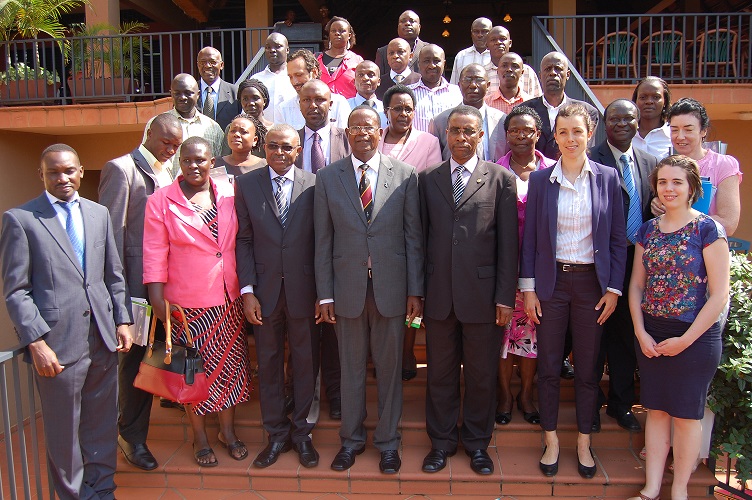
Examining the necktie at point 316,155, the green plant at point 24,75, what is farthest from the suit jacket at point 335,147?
the green plant at point 24,75

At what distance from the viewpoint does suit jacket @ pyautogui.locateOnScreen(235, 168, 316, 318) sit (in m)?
3.79

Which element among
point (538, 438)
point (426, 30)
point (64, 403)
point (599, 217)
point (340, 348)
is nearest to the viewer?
point (64, 403)

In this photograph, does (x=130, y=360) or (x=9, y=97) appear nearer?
(x=130, y=360)

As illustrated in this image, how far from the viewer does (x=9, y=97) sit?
8.57m

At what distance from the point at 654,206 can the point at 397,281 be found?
169 centimetres

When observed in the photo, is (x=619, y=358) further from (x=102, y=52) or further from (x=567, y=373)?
(x=102, y=52)

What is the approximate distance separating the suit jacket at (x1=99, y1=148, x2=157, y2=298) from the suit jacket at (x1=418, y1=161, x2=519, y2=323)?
1908 millimetres

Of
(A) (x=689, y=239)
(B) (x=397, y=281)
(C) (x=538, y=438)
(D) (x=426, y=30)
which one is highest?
(D) (x=426, y=30)

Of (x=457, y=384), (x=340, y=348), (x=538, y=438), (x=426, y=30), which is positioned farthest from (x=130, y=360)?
(x=426, y=30)

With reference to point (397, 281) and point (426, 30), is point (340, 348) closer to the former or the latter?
point (397, 281)

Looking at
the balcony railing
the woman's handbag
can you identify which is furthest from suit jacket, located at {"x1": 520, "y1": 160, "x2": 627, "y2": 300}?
the balcony railing

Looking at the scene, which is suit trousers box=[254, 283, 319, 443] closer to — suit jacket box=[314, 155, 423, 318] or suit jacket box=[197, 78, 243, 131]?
suit jacket box=[314, 155, 423, 318]

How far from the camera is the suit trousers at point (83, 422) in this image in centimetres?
331

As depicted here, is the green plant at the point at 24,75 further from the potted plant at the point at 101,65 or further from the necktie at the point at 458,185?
the necktie at the point at 458,185
